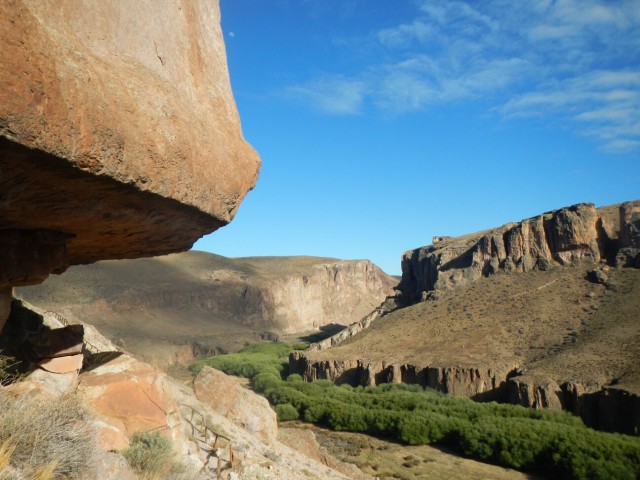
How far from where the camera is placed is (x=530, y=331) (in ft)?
145

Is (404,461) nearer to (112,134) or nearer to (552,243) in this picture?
(112,134)

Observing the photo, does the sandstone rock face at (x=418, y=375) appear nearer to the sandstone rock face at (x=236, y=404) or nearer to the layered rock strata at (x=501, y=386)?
the layered rock strata at (x=501, y=386)

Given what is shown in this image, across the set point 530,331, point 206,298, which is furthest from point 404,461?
point 206,298

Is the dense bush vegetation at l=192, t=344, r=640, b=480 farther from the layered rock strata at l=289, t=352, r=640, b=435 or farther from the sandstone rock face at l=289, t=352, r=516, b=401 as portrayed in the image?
the sandstone rock face at l=289, t=352, r=516, b=401

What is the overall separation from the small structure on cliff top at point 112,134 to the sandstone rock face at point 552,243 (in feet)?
173

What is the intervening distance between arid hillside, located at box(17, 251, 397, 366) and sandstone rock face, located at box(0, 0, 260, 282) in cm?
3970

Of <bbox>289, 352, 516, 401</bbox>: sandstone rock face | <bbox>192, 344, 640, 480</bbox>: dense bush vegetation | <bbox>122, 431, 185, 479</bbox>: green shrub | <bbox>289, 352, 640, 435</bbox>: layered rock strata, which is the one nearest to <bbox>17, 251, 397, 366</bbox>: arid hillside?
<bbox>289, 352, 516, 401</bbox>: sandstone rock face

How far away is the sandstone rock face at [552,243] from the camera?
5353 centimetres

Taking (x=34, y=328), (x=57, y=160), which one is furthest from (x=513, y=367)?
(x=57, y=160)

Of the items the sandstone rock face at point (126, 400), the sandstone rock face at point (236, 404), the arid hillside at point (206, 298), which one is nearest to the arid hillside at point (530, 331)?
the arid hillside at point (206, 298)

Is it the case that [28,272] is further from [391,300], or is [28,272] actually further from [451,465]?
[391,300]

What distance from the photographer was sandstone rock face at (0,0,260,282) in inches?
143

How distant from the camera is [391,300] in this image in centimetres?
7638

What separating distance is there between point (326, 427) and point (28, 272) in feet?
95.4
